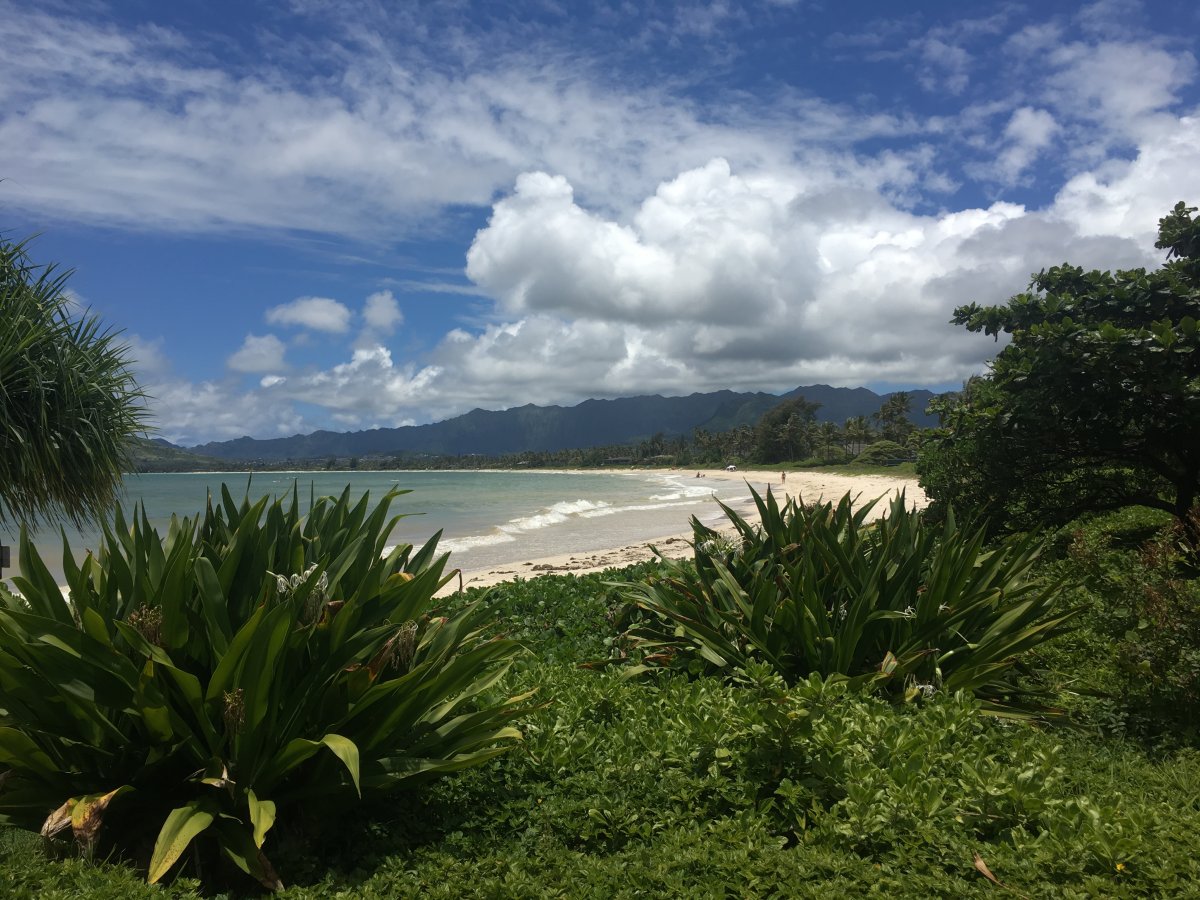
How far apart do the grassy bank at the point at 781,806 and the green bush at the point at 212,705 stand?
20 centimetres

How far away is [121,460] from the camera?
10.2m

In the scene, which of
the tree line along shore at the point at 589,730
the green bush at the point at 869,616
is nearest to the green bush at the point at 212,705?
the tree line along shore at the point at 589,730

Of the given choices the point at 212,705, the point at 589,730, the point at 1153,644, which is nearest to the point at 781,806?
the point at 589,730

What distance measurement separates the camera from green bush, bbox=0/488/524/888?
2.66 meters

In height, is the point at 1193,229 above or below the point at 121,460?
above

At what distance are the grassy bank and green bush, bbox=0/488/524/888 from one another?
205 mm

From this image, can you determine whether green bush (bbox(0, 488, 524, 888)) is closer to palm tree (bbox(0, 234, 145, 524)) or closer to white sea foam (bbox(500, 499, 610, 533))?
palm tree (bbox(0, 234, 145, 524))

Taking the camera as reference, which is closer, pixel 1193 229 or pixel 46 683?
pixel 46 683

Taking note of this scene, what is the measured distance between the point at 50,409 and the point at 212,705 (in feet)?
26.0

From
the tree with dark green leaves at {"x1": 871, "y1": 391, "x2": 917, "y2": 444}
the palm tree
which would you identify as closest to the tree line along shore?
the palm tree

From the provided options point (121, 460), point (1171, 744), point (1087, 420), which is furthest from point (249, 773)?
point (121, 460)

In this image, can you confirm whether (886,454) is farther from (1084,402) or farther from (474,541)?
(1084,402)

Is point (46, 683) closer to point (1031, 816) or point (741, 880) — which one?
point (741, 880)

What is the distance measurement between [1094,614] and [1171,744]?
1523 millimetres
